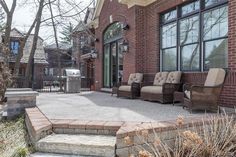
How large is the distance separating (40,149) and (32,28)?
30.3 feet

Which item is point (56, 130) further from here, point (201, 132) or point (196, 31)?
point (196, 31)

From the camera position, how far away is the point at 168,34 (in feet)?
29.5

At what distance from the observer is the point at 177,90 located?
25.2 ft

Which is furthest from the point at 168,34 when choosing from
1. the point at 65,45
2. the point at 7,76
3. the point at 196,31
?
the point at 65,45

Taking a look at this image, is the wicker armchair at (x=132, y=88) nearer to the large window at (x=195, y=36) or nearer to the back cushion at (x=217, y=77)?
the large window at (x=195, y=36)

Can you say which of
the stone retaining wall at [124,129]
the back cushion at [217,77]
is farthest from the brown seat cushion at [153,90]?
the stone retaining wall at [124,129]

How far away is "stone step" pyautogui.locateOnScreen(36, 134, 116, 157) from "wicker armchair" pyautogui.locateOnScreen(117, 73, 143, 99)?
16.2ft

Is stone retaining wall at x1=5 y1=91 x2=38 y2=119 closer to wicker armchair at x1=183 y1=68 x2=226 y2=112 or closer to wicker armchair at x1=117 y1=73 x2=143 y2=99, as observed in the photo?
wicker armchair at x1=117 y1=73 x2=143 y2=99

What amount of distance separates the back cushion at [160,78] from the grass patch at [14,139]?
14.0 feet

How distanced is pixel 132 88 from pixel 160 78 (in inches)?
40.8

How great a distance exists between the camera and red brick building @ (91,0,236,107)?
657 centimetres

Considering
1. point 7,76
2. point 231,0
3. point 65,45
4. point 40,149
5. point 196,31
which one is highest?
point 65,45

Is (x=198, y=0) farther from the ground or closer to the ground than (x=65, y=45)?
closer to the ground

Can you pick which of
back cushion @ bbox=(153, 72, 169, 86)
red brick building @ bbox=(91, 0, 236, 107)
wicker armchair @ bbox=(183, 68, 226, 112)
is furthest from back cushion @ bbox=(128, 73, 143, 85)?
wicker armchair @ bbox=(183, 68, 226, 112)
